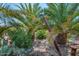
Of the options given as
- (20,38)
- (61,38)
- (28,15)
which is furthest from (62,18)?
(20,38)

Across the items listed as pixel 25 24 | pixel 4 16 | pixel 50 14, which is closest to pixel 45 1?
pixel 50 14

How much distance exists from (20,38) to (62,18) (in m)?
Answer: 0.39

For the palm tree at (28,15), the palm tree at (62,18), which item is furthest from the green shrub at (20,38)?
the palm tree at (62,18)

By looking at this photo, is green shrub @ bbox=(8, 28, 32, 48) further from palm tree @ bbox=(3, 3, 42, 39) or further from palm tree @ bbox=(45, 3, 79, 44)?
palm tree @ bbox=(45, 3, 79, 44)

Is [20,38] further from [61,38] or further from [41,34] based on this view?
[61,38]

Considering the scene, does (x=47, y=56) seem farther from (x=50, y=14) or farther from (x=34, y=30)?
(x=50, y=14)

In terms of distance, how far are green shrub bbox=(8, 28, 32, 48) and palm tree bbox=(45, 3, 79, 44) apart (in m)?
0.23

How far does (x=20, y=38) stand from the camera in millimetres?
1102

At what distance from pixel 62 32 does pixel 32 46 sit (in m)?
0.28

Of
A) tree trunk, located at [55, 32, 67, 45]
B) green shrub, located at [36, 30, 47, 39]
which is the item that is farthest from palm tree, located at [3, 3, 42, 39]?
tree trunk, located at [55, 32, 67, 45]

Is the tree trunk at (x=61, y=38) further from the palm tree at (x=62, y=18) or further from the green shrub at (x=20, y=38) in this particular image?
the green shrub at (x=20, y=38)

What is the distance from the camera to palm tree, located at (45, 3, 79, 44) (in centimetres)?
110

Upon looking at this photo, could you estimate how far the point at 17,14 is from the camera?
43.8 inches

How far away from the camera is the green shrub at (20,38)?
3.61 feet
